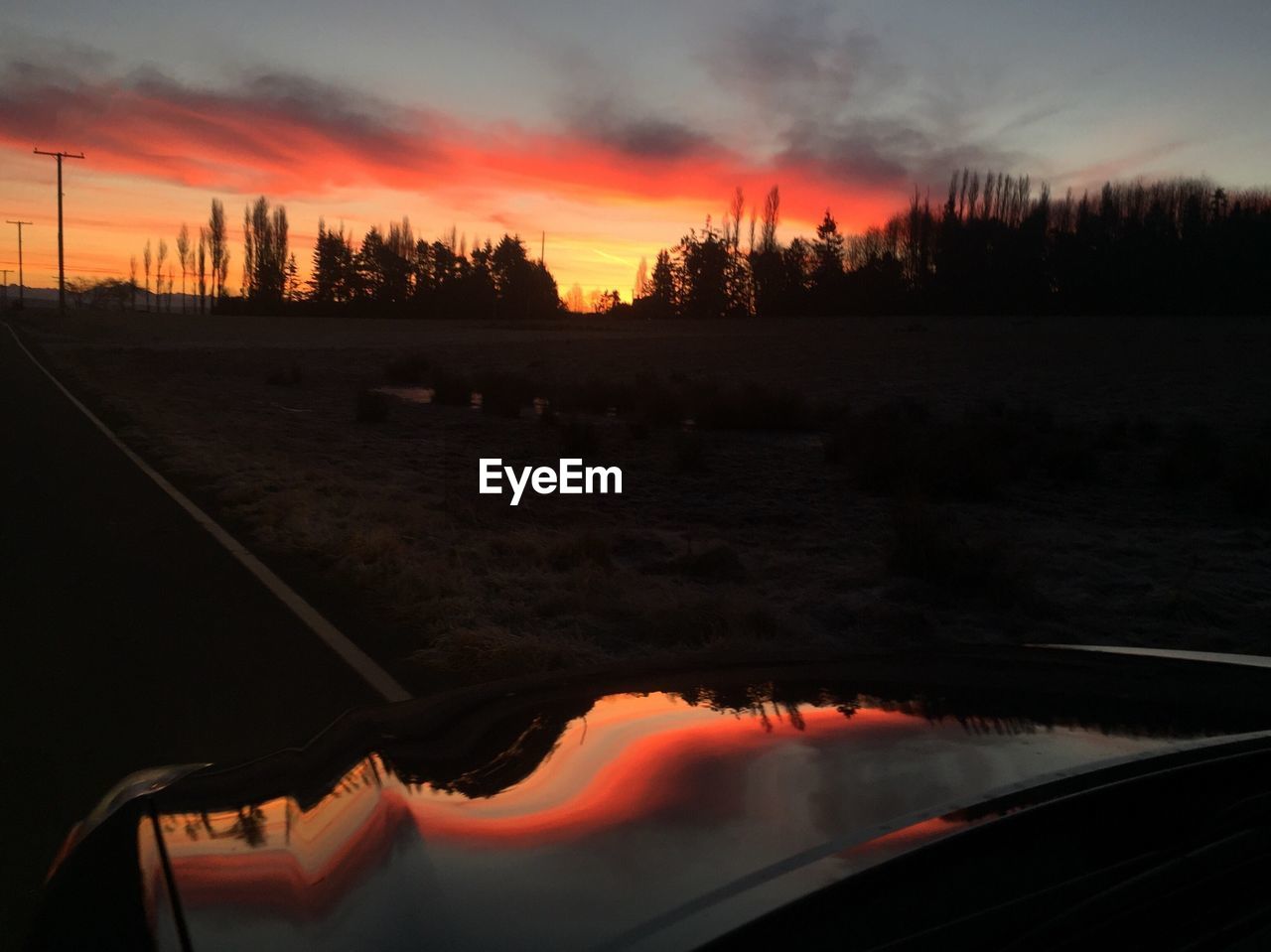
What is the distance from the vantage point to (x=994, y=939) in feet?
5.32

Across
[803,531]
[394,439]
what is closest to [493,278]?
[394,439]

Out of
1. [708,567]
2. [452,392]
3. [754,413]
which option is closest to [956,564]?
[708,567]

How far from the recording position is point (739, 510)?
46.4 feet

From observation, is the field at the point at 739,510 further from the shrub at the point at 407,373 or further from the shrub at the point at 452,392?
the shrub at the point at 407,373

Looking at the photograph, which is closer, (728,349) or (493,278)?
(728,349)

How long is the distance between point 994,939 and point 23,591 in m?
8.30

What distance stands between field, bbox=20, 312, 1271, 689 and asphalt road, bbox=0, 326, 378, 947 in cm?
60

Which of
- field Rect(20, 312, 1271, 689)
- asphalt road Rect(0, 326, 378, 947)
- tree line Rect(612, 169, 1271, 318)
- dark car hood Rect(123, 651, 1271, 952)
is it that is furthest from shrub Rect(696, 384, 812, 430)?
tree line Rect(612, 169, 1271, 318)

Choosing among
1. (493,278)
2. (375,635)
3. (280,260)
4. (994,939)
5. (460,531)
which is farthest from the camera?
(280,260)

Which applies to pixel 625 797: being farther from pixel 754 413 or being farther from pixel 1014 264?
pixel 1014 264

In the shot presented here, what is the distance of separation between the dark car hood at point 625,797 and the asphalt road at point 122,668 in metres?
1.36

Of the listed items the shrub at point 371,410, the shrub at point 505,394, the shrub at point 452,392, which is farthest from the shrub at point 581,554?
the shrub at point 452,392

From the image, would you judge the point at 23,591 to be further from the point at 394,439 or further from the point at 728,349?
the point at 728,349

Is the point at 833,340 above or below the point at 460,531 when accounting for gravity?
above
